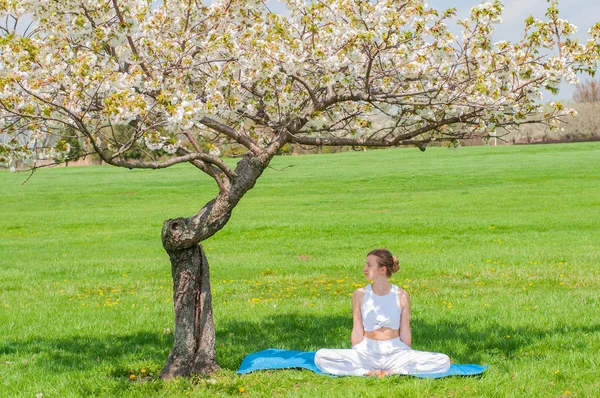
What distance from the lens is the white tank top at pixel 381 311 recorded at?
741 cm

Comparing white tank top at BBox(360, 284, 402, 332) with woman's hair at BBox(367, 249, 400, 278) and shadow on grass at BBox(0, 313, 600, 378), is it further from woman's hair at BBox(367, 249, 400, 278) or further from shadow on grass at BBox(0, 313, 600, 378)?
shadow on grass at BBox(0, 313, 600, 378)

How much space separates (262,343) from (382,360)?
2104 millimetres

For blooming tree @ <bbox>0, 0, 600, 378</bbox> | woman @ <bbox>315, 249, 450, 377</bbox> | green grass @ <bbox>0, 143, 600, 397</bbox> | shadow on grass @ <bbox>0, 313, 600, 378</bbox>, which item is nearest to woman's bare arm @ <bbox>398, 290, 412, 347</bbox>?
woman @ <bbox>315, 249, 450, 377</bbox>

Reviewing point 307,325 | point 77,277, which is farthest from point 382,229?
point 307,325

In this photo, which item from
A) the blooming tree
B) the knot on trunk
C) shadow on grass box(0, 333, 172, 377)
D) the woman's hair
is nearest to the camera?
the blooming tree

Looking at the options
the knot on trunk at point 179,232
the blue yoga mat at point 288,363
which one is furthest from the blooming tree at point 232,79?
the blue yoga mat at point 288,363

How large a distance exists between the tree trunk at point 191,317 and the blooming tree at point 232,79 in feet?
0.04

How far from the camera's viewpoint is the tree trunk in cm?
738

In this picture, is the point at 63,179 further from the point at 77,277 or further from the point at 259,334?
the point at 259,334

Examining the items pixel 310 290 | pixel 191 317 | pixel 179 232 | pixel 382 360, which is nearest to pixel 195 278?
pixel 191 317

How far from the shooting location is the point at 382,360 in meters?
7.47

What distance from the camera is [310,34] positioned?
24.9ft

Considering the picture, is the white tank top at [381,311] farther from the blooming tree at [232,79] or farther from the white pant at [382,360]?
the blooming tree at [232,79]

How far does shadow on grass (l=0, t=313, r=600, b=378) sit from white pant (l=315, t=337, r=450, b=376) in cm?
94
